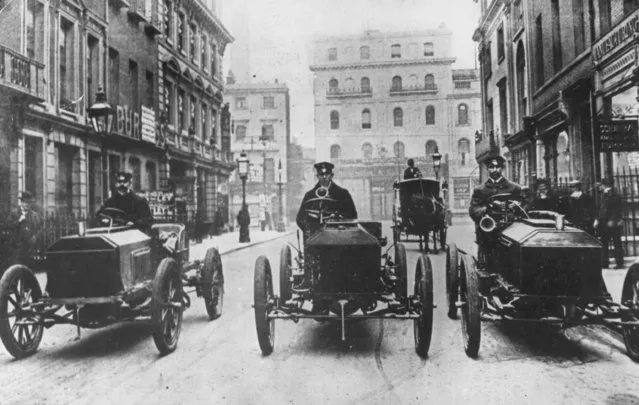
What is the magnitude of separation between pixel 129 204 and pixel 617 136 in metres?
8.59

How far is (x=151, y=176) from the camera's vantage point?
19.3 meters

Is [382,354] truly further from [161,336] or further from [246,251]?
[246,251]

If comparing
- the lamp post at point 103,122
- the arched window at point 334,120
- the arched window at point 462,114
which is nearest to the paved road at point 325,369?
the lamp post at point 103,122

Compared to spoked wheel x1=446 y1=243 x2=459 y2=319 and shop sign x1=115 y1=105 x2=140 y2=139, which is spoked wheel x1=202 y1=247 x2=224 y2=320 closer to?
spoked wheel x1=446 y1=243 x2=459 y2=319

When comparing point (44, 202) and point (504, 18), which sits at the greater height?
point (504, 18)

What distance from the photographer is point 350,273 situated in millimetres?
4840

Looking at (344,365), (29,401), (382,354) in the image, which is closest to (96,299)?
(29,401)

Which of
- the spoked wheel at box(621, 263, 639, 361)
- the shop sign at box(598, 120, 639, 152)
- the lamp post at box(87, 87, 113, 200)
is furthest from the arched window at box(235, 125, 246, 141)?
the spoked wheel at box(621, 263, 639, 361)

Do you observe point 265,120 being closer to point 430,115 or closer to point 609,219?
point 430,115

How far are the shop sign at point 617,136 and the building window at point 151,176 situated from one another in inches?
603

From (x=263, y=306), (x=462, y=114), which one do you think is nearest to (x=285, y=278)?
(x=263, y=306)

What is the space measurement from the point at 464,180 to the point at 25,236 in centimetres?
3773

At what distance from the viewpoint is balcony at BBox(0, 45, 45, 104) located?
→ 33.0 feet

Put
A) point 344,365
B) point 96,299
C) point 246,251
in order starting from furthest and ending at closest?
point 246,251, point 96,299, point 344,365
